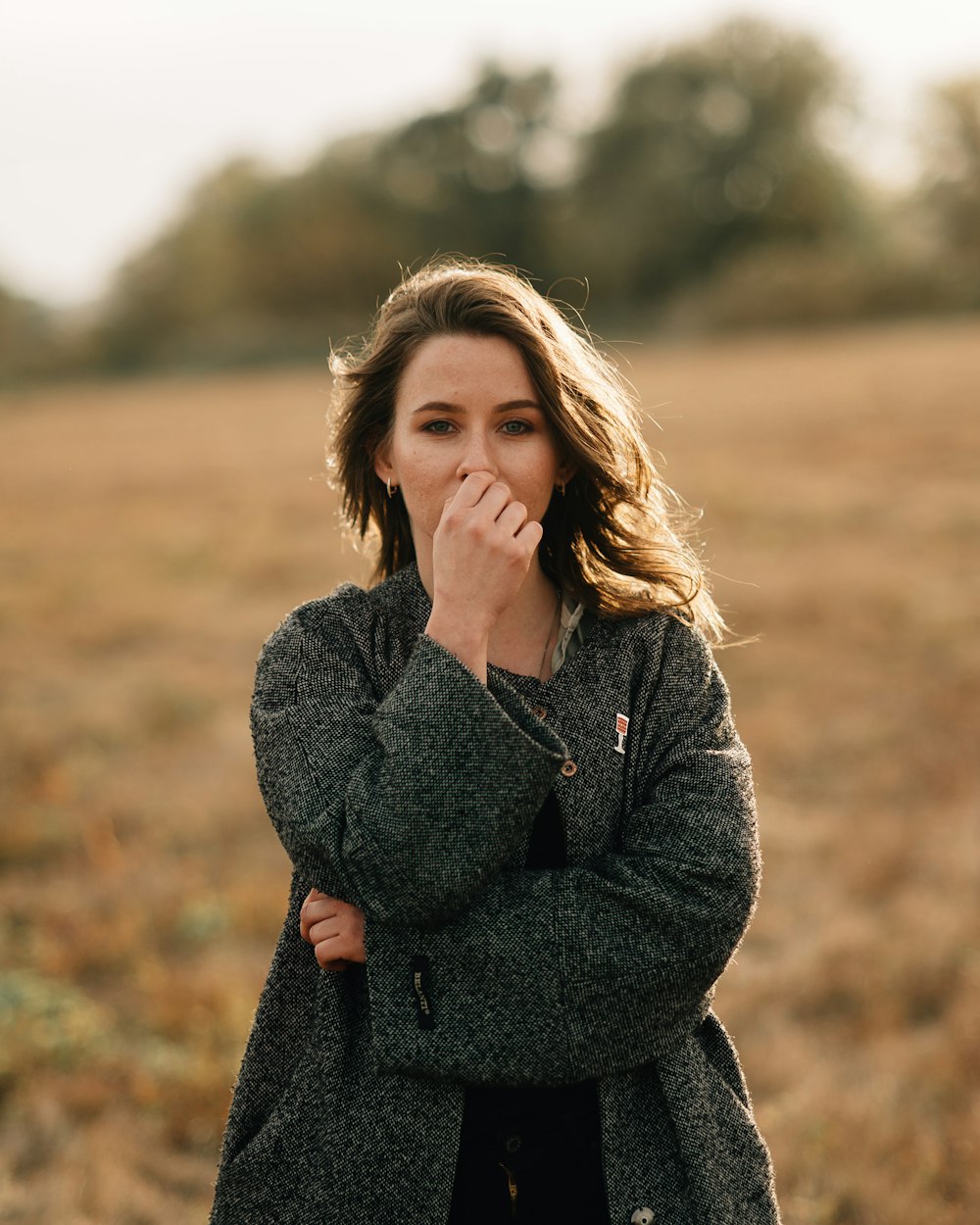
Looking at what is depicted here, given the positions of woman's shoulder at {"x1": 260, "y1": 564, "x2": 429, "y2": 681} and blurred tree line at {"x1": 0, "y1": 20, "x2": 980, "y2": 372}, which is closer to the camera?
woman's shoulder at {"x1": 260, "y1": 564, "x2": 429, "y2": 681}

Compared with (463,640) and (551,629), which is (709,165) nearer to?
(551,629)

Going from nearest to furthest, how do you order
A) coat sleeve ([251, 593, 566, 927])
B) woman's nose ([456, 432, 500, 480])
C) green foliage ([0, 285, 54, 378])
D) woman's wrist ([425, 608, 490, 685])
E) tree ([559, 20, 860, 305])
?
coat sleeve ([251, 593, 566, 927]) → woman's wrist ([425, 608, 490, 685]) → woman's nose ([456, 432, 500, 480]) → tree ([559, 20, 860, 305]) → green foliage ([0, 285, 54, 378])

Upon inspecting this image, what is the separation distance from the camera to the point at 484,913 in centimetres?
163

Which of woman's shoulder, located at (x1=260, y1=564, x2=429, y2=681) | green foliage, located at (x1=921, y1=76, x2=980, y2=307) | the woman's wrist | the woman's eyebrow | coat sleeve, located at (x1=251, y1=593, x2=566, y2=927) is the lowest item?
coat sleeve, located at (x1=251, y1=593, x2=566, y2=927)

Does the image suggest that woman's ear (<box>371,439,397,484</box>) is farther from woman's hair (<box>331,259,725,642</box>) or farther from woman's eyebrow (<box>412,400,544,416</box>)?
woman's eyebrow (<box>412,400,544,416</box>)

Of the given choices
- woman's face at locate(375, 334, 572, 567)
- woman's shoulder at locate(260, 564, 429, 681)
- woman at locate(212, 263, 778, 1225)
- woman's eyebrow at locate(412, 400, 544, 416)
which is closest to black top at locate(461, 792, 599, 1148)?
woman at locate(212, 263, 778, 1225)

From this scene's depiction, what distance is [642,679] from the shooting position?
1.86 meters

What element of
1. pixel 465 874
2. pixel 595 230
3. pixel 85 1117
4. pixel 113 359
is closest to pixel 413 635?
pixel 465 874

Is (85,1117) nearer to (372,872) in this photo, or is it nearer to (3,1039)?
(3,1039)

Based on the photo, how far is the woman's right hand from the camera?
5.48ft

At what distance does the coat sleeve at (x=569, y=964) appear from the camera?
161 cm

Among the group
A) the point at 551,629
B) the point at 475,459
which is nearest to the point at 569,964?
the point at 551,629

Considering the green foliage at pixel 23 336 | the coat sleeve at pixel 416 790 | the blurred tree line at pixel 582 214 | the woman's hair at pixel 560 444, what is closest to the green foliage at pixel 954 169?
the blurred tree line at pixel 582 214

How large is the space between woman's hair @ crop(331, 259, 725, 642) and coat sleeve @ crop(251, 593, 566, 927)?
42 cm
